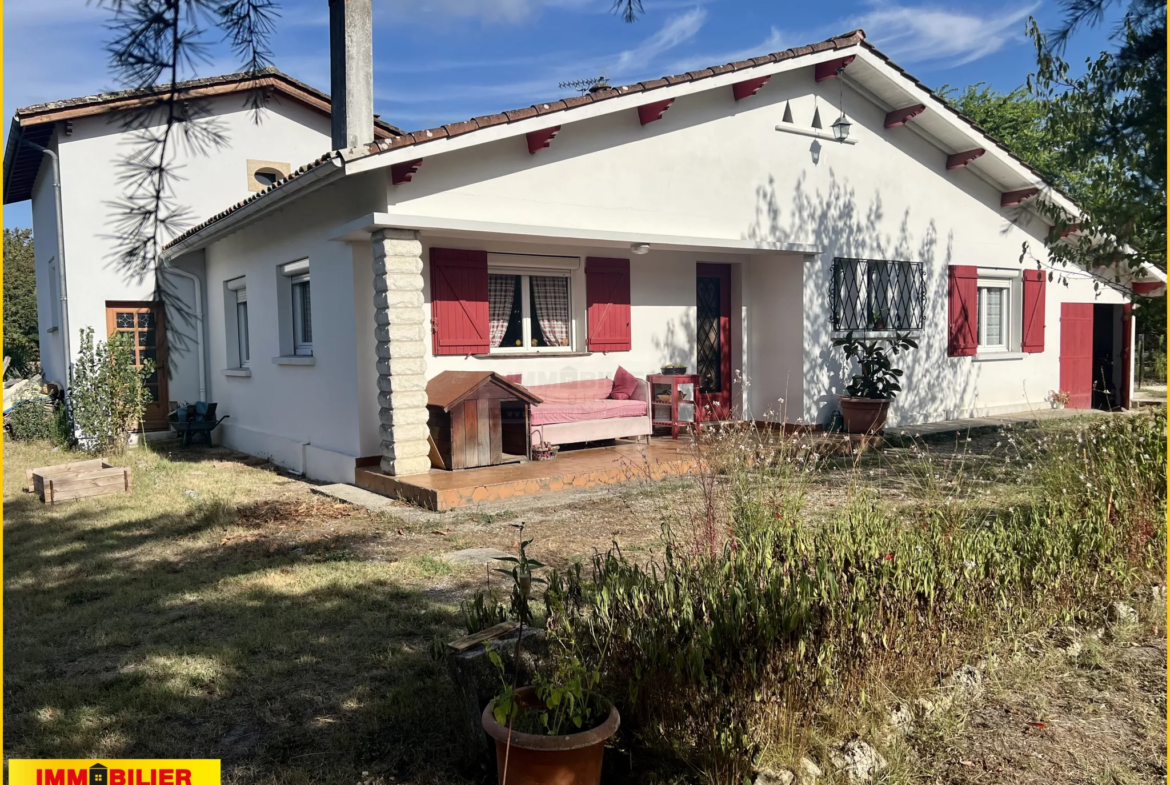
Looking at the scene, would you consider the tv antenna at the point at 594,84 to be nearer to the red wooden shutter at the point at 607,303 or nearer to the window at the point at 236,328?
the red wooden shutter at the point at 607,303

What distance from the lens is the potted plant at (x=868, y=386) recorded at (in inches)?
417

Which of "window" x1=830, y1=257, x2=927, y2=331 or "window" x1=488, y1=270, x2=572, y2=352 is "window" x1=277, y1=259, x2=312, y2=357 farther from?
"window" x1=830, y1=257, x2=927, y2=331

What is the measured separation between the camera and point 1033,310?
44.8 ft

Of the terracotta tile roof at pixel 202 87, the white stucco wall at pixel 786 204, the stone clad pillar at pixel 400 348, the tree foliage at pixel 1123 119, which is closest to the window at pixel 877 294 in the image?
the white stucco wall at pixel 786 204

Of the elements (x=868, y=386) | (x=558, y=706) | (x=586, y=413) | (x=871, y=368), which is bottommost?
(x=558, y=706)

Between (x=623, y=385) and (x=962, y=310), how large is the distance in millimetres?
5987

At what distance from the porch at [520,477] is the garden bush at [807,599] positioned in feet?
10.5

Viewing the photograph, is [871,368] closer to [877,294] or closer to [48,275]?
[877,294]

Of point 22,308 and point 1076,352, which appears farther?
point 22,308

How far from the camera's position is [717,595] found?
306 centimetres

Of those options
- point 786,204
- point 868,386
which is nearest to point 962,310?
point 868,386

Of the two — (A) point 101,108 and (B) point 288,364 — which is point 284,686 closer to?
(A) point 101,108

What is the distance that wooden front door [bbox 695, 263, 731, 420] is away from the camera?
456 inches

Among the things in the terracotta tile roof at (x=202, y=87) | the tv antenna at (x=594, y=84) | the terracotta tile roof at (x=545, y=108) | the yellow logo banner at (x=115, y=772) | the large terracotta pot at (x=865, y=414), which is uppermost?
the tv antenna at (x=594, y=84)
